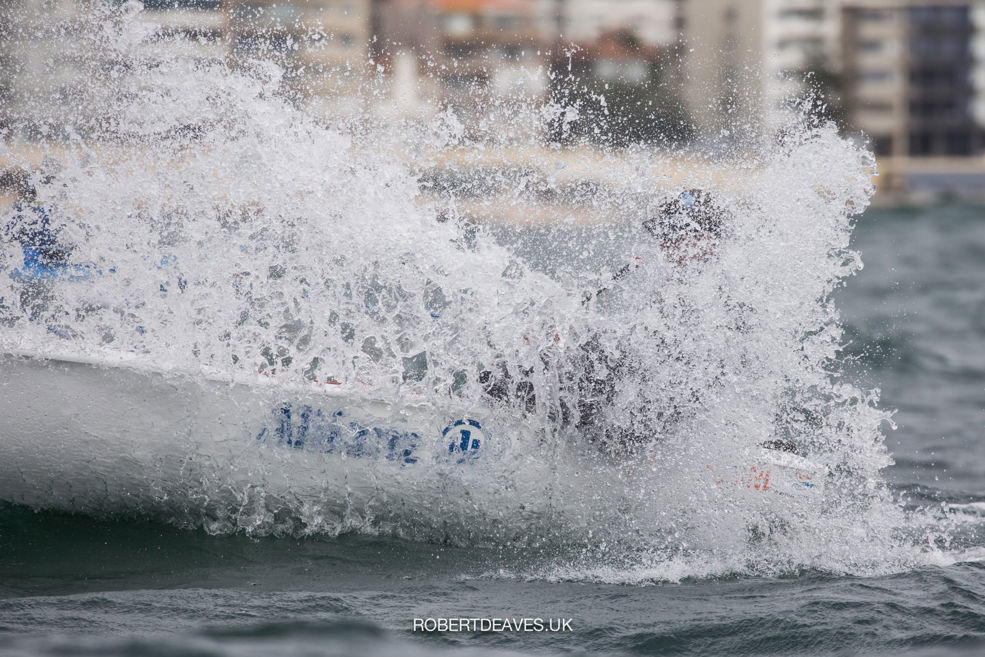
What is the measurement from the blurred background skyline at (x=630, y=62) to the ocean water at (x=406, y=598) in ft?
6.99

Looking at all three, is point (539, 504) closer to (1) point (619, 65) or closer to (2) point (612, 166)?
(2) point (612, 166)

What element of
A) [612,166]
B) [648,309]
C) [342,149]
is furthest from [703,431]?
[342,149]

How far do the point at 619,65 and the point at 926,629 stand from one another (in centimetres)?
4326

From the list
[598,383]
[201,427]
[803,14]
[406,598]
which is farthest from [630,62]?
[406,598]

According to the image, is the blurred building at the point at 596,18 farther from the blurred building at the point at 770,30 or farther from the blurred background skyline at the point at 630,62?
the blurred building at the point at 770,30

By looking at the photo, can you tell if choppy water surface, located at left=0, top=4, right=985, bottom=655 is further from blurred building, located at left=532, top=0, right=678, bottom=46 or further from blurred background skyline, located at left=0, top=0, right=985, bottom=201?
blurred building, located at left=532, top=0, right=678, bottom=46

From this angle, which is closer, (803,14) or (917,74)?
(803,14)

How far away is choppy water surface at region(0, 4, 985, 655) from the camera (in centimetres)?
488

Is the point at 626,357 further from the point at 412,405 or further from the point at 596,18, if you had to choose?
the point at 596,18

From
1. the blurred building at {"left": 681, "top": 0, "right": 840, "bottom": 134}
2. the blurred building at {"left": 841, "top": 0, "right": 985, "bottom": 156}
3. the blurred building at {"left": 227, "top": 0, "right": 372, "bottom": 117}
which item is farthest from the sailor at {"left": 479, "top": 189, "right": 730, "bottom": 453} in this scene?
the blurred building at {"left": 841, "top": 0, "right": 985, "bottom": 156}

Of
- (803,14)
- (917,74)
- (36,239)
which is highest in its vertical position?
(803,14)

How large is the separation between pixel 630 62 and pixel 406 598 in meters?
44.0

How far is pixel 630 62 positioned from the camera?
46500mm

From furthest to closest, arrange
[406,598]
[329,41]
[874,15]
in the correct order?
[874,15], [329,41], [406,598]
